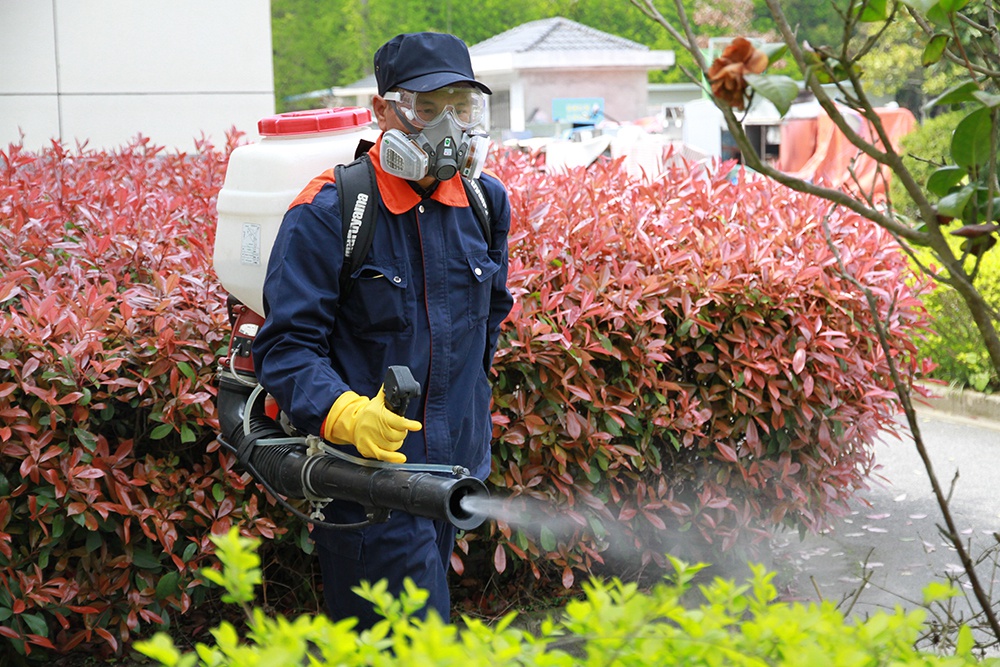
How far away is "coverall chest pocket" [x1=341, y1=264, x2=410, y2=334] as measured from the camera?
2.64 meters

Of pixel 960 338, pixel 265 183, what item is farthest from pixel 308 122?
pixel 960 338

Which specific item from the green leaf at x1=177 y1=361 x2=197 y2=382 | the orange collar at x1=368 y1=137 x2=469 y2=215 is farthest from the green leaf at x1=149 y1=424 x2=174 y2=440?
the orange collar at x1=368 y1=137 x2=469 y2=215

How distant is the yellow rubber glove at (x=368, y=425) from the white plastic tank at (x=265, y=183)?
534 millimetres

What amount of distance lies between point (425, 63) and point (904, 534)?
374 centimetres

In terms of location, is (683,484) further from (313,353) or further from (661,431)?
(313,353)

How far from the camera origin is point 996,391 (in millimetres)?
7809

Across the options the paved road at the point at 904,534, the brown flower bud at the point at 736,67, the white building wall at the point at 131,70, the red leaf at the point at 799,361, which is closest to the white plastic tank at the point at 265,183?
the brown flower bud at the point at 736,67

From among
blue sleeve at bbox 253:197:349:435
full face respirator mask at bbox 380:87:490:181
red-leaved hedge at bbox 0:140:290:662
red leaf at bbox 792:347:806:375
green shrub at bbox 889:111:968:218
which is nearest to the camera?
blue sleeve at bbox 253:197:349:435

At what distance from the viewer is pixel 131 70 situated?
9953 mm

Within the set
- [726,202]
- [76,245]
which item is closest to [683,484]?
[726,202]

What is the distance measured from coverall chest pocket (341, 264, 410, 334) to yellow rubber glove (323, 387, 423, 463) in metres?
0.24

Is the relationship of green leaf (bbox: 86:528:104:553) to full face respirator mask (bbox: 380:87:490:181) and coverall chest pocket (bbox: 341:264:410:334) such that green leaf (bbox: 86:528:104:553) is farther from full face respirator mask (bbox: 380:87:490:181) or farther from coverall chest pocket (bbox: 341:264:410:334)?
full face respirator mask (bbox: 380:87:490:181)

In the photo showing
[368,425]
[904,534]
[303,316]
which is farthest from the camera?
[904,534]

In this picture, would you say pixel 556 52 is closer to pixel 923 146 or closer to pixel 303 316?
pixel 923 146
